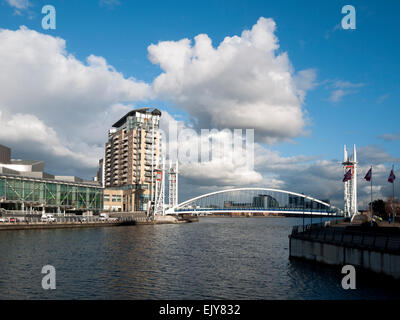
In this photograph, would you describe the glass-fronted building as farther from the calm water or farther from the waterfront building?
the calm water

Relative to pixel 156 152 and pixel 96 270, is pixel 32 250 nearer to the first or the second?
pixel 96 270

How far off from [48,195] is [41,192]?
2.99 m

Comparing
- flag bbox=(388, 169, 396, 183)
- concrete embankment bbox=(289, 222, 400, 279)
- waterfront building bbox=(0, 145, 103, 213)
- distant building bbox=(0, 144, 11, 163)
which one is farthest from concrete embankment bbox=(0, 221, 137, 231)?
flag bbox=(388, 169, 396, 183)

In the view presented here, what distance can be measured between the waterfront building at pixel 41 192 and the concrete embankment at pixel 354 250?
332ft

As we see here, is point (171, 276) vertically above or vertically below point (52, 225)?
above

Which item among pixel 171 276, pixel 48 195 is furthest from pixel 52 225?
pixel 171 276

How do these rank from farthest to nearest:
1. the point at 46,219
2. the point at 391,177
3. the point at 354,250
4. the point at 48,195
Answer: the point at 48,195 → the point at 46,219 → the point at 391,177 → the point at 354,250

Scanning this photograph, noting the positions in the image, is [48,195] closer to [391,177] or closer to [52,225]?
[52,225]

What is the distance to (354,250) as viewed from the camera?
38344mm

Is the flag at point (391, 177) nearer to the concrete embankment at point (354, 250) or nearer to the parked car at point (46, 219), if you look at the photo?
the concrete embankment at point (354, 250)

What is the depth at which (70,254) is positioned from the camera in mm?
53156

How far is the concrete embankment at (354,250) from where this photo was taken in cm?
3378
